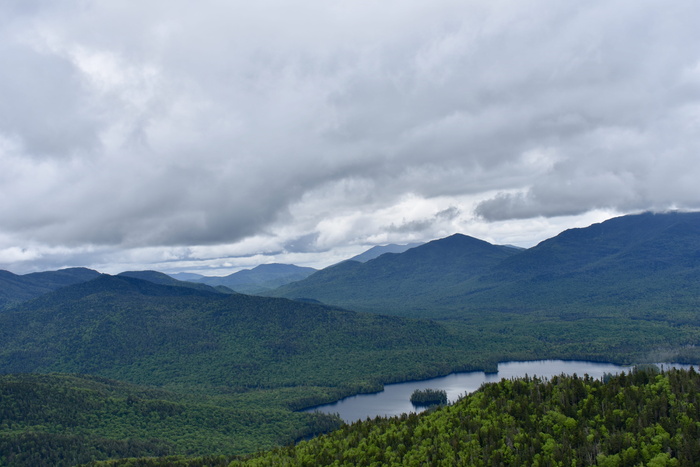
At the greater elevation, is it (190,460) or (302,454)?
(302,454)

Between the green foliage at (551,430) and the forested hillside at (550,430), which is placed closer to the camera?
the forested hillside at (550,430)

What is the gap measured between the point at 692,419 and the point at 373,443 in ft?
232

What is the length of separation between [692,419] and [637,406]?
11924 millimetres

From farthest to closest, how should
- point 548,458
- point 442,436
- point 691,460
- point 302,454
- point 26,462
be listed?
point 26,462 < point 302,454 < point 442,436 < point 548,458 < point 691,460

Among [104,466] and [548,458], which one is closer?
[548,458]

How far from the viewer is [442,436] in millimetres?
114312

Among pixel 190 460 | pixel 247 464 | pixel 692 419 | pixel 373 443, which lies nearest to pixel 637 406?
pixel 692 419

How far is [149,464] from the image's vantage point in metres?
167

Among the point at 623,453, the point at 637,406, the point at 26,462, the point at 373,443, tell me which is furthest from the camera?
the point at 26,462

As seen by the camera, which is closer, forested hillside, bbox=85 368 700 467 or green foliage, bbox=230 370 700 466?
forested hillside, bbox=85 368 700 467

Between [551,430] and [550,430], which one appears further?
[550,430]

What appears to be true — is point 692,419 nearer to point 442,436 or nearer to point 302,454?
point 442,436

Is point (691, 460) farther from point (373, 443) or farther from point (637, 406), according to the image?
Answer: point (373, 443)

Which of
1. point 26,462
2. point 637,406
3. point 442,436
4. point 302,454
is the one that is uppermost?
point 637,406
